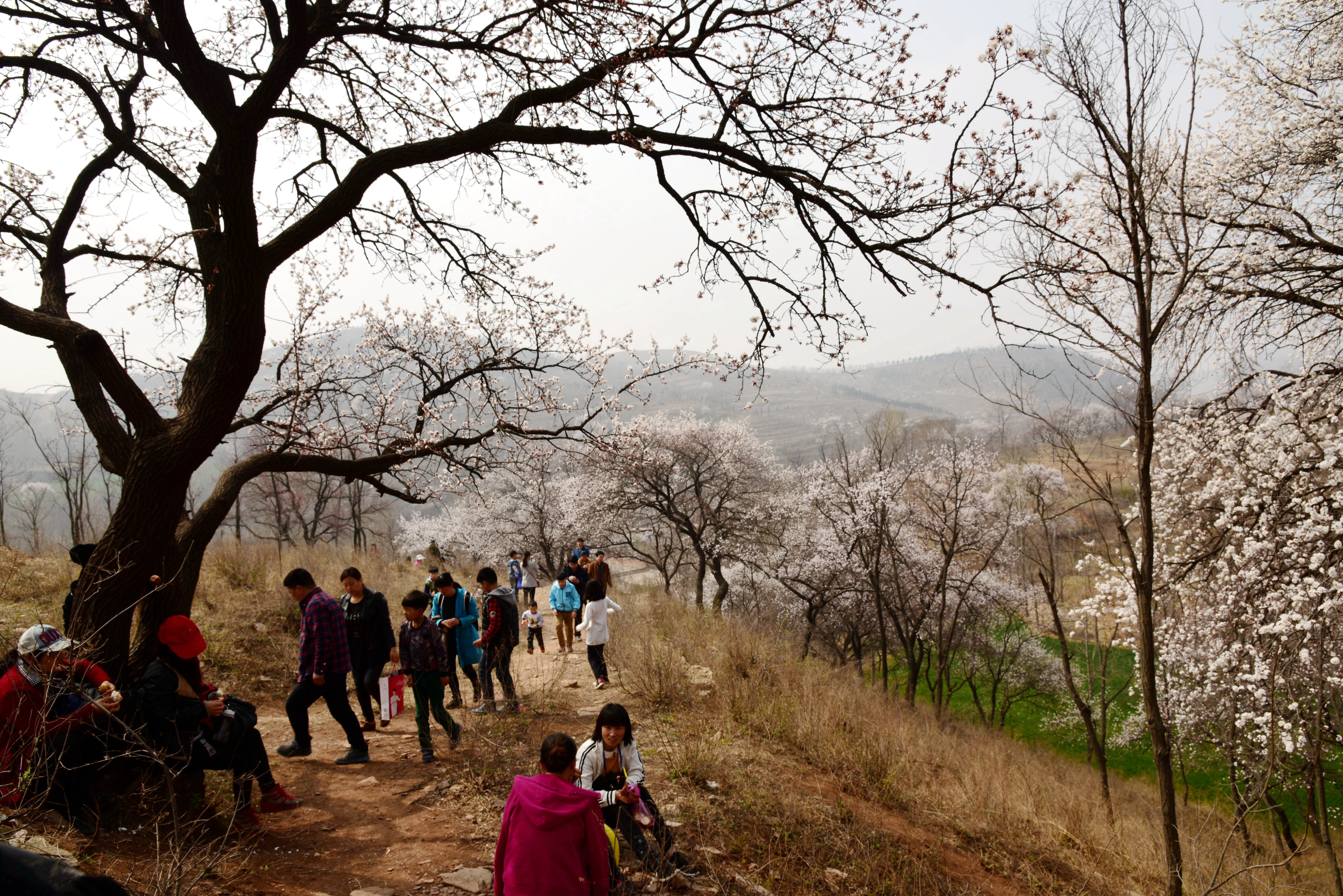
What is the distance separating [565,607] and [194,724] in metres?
6.97

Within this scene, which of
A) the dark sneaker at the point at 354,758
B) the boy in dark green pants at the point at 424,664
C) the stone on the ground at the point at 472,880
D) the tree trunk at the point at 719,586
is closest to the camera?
the stone on the ground at the point at 472,880

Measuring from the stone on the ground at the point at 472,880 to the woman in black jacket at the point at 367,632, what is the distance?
101 inches

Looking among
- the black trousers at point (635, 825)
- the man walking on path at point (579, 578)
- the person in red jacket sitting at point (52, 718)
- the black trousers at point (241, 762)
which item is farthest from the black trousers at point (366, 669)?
the man walking on path at point (579, 578)

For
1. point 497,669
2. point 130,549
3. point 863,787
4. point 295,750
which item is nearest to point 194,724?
point 130,549

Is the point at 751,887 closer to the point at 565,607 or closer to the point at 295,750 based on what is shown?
the point at 295,750

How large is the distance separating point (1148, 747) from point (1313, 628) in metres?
17.1

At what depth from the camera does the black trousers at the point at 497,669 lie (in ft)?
24.2

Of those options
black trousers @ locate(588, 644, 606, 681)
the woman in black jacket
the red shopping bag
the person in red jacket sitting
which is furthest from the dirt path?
black trousers @ locate(588, 644, 606, 681)

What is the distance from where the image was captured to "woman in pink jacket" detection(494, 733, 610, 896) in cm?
306

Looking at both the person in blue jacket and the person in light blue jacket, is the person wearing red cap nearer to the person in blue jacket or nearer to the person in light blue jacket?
the person in blue jacket

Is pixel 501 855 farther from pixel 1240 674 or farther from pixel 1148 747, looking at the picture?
pixel 1148 747

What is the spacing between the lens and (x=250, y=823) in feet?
14.6

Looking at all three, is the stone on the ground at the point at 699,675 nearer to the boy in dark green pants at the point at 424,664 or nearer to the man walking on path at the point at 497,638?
the man walking on path at the point at 497,638

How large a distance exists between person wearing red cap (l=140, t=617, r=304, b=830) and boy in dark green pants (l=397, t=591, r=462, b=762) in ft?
4.38
